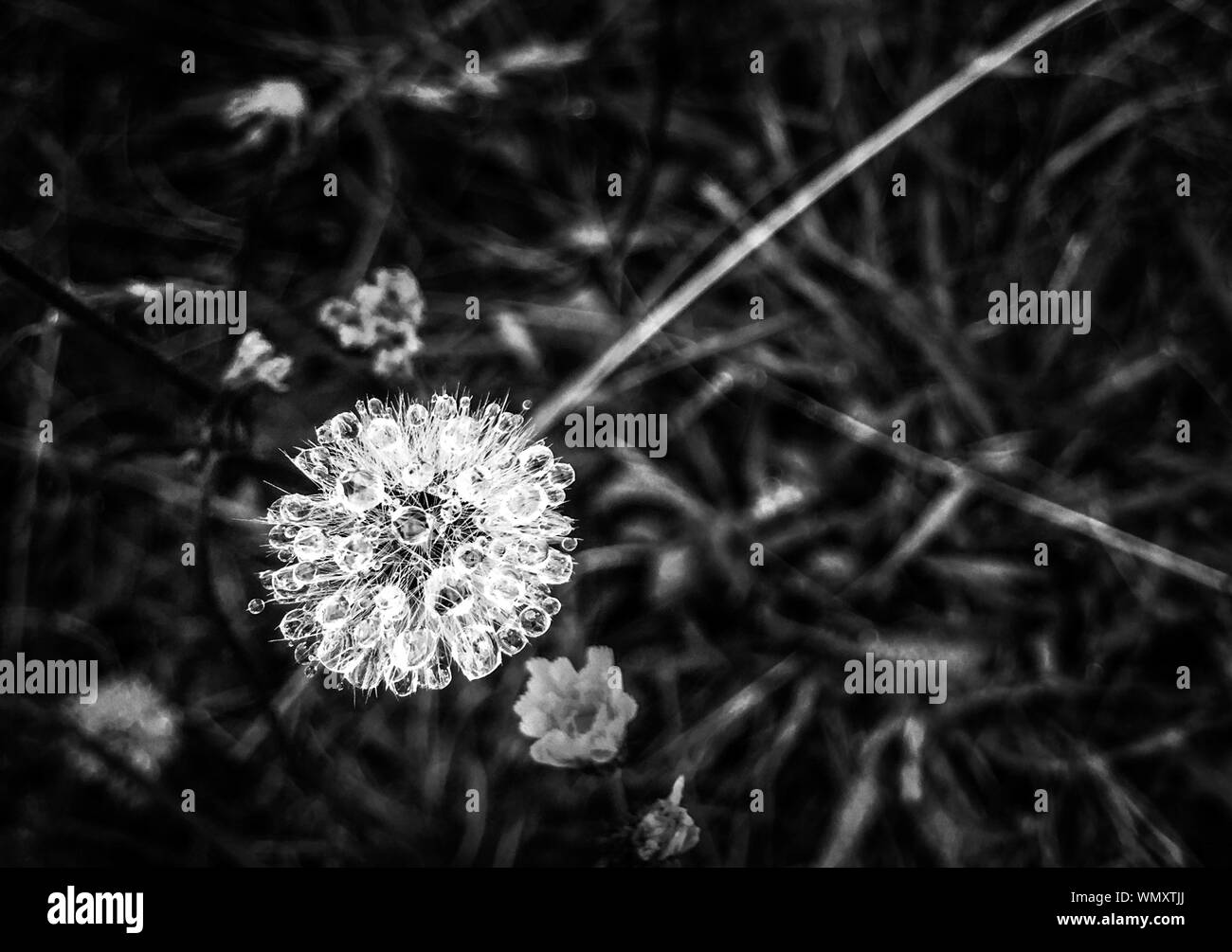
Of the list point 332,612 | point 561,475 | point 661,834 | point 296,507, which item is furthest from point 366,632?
point 661,834

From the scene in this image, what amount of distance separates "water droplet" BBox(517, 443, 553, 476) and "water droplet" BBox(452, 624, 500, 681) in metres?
0.15

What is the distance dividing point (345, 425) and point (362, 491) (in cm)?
13

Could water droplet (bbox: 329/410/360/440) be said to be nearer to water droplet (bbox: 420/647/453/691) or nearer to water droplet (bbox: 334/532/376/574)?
water droplet (bbox: 334/532/376/574)

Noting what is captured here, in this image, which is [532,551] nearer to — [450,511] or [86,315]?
[450,511]

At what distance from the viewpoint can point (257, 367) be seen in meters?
0.89

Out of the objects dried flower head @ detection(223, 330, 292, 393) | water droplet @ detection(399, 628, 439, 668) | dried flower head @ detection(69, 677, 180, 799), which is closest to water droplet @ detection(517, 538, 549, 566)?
water droplet @ detection(399, 628, 439, 668)

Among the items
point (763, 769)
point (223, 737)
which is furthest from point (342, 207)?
point (763, 769)

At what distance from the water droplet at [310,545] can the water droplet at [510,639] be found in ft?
0.56

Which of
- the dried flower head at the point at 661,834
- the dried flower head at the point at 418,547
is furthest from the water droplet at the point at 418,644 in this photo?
the dried flower head at the point at 661,834

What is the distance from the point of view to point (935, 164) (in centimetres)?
93

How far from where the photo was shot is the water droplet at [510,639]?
0.76m

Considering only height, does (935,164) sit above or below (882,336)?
above

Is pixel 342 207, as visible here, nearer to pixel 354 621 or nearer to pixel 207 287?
pixel 207 287
